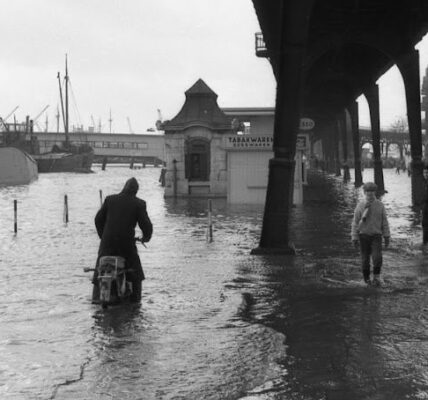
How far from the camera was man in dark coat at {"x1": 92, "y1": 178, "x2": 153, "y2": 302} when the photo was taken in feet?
29.2

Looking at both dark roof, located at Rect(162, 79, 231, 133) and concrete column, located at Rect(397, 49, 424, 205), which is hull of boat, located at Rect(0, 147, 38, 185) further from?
concrete column, located at Rect(397, 49, 424, 205)

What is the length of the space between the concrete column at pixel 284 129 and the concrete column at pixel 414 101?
1658 cm

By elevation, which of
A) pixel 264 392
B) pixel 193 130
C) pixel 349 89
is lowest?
pixel 264 392

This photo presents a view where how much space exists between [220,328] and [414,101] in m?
24.0

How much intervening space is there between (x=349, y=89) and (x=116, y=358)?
1785 inches

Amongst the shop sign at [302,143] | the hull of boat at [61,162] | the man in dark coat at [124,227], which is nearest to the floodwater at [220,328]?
the man in dark coat at [124,227]

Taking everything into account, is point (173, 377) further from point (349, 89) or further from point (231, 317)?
point (349, 89)

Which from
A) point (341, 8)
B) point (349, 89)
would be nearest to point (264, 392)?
point (341, 8)

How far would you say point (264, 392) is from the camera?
575cm

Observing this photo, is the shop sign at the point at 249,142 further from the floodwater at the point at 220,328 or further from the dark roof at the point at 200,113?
the floodwater at the point at 220,328

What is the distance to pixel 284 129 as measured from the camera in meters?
14.2

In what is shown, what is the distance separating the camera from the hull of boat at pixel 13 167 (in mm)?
67475

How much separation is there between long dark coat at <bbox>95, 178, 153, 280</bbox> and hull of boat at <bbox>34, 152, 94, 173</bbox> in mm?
103871

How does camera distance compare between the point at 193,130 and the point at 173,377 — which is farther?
the point at 193,130
